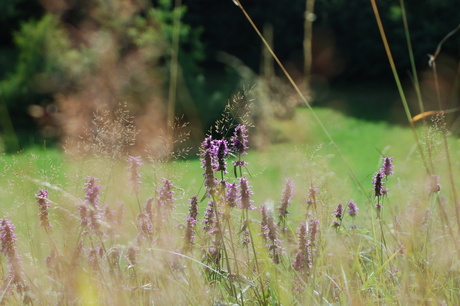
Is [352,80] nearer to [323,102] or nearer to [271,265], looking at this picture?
[323,102]

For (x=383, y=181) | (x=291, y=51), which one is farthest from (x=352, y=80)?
(x=383, y=181)

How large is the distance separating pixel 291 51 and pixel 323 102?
179 centimetres

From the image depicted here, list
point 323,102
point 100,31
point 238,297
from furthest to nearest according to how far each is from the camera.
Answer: point 323,102 < point 100,31 < point 238,297

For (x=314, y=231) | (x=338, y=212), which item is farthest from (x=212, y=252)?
(x=338, y=212)

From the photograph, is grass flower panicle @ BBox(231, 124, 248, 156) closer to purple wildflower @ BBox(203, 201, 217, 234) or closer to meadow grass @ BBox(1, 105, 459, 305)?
meadow grass @ BBox(1, 105, 459, 305)

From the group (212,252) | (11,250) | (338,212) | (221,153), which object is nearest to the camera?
(221,153)

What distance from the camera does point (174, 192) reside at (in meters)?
2.02

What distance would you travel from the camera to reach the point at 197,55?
37.7 ft

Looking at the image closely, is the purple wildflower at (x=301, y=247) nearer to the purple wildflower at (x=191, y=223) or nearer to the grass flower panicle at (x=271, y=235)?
the grass flower panicle at (x=271, y=235)

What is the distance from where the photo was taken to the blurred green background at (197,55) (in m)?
9.85

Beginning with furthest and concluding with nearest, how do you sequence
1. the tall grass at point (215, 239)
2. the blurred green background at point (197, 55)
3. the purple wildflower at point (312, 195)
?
1. the blurred green background at point (197, 55)
2. the purple wildflower at point (312, 195)
3. the tall grass at point (215, 239)

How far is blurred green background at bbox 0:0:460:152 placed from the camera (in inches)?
388

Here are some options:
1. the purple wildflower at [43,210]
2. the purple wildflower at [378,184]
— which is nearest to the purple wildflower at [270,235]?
the purple wildflower at [378,184]

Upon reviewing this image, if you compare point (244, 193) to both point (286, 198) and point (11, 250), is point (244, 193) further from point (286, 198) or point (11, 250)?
point (11, 250)
